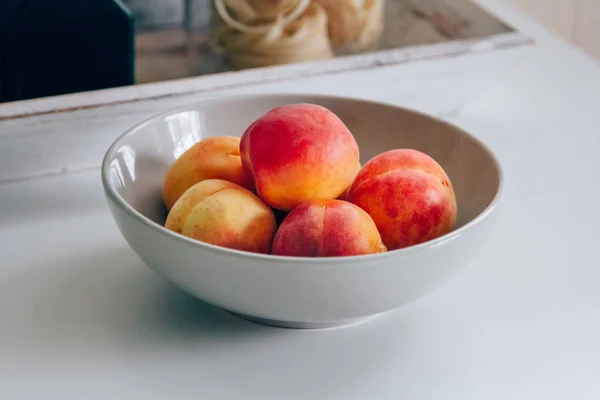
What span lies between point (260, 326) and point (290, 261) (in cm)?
10

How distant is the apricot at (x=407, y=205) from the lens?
485 millimetres

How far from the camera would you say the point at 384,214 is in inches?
19.2

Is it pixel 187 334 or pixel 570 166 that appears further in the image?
pixel 570 166

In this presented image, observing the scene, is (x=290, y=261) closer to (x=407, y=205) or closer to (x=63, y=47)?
(x=407, y=205)

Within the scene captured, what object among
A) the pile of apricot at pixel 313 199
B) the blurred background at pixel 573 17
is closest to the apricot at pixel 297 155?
the pile of apricot at pixel 313 199

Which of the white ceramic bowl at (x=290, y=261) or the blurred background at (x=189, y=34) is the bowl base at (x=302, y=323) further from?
the blurred background at (x=189, y=34)

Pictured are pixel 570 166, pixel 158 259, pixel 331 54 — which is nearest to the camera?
pixel 158 259

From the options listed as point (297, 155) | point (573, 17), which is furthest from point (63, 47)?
point (573, 17)

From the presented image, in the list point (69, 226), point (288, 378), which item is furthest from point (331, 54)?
point (288, 378)

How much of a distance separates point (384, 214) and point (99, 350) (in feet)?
0.63

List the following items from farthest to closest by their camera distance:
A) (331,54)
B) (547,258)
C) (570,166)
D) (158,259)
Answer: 1. (331,54)
2. (570,166)
3. (547,258)
4. (158,259)

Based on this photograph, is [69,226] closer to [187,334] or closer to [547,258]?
[187,334]

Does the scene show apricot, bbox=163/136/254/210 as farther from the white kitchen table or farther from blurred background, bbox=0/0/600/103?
blurred background, bbox=0/0/600/103

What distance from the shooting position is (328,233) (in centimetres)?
A: 45
